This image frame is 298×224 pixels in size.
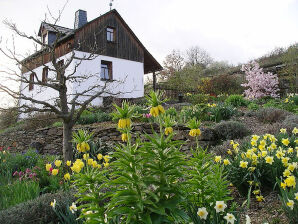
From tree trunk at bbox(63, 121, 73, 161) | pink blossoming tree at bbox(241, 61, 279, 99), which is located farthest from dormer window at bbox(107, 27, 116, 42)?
tree trunk at bbox(63, 121, 73, 161)

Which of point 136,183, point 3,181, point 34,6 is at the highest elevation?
point 34,6

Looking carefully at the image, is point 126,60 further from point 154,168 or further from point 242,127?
point 154,168

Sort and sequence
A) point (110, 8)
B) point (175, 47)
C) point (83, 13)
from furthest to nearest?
point (175, 47), point (83, 13), point (110, 8)

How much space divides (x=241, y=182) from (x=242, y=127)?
3.24 metres

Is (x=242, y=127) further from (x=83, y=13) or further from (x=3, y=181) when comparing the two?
(x=83, y=13)

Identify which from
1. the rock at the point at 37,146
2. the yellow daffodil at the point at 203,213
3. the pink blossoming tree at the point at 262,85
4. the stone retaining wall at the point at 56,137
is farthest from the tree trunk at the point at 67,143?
the pink blossoming tree at the point at 262,85

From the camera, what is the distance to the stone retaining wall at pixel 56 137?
18.0 feet

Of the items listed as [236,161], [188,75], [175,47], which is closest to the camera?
[236,161]

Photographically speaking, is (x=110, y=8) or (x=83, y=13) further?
(x=83, y=13)

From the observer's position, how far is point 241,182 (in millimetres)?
2502

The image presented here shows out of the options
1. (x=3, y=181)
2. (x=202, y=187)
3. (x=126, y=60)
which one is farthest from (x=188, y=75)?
(x=202, y=187)

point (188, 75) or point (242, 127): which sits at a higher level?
point (188, 75)

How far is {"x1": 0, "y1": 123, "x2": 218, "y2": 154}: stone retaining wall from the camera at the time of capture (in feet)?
18.0

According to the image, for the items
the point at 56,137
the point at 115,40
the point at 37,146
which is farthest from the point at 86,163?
the point at 115,40
